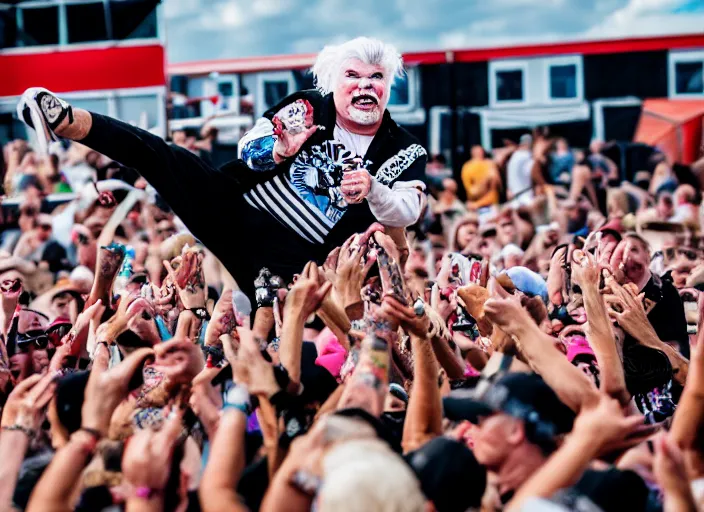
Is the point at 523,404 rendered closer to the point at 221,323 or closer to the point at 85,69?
the point at 221,323

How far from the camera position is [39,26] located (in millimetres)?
11484

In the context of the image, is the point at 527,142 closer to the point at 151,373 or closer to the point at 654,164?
the point at 654,164

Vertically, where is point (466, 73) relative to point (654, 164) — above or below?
above

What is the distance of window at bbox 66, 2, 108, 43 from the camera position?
37.4ft

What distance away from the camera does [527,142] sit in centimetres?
1171

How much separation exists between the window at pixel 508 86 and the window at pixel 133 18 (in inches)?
143

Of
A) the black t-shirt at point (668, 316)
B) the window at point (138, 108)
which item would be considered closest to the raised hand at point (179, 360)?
the black t-shirt at point (668, 316)

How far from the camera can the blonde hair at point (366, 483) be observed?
8.40ft

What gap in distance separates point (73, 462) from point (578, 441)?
1388 mm

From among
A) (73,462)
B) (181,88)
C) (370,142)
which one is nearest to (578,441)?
(73,462)

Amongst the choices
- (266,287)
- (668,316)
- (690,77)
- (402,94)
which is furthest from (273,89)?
(668,316)

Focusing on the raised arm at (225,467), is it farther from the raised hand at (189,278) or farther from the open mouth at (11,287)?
the open mouth at (11,287)

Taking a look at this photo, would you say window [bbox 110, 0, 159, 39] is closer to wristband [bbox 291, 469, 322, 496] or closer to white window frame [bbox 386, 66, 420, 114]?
white window frame [bbox 386, 66, 420, 114]

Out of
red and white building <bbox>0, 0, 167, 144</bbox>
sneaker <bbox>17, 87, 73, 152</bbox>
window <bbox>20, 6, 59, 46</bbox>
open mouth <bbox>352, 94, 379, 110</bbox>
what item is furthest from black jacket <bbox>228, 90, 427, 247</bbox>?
window <bbox>20, 6, 59, 46</bbox>
